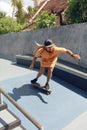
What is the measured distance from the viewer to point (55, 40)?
994cm

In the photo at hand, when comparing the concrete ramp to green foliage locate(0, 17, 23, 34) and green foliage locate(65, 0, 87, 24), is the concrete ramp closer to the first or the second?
green foliage locate(65, 0, 87, 24)

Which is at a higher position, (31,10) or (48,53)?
(31,10)

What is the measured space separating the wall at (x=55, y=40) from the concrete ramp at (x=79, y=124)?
2.87m

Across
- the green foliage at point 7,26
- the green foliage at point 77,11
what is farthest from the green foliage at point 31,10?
the green foliage at point 77,11

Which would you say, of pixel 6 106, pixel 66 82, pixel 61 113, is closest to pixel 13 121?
pixel 6 106

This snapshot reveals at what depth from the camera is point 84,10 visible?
1223 cm

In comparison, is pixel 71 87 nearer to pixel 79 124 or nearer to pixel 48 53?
pixel 48 53

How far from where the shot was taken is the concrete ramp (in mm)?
5516

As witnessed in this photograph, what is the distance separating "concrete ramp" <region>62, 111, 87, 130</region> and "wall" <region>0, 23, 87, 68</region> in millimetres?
2868

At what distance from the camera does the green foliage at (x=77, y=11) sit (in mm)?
12133

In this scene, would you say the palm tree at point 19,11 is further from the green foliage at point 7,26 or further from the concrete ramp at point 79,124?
the concrete ramp at point 79,124

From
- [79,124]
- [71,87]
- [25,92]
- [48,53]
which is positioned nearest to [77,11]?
[71,87]

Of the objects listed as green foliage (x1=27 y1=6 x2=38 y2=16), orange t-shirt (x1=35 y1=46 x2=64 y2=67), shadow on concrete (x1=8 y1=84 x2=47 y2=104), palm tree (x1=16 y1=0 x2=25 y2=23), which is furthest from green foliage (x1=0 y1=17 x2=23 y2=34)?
orange t-shirt (x1=35 y1=46 x2=64 y2=67)

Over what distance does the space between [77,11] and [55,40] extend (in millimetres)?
3357
